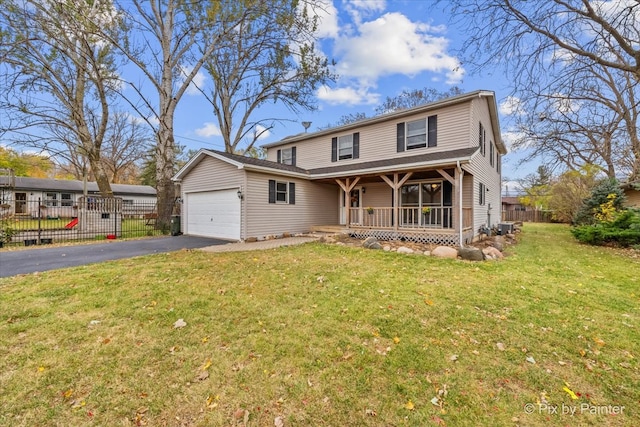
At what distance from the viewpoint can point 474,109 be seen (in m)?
10.8

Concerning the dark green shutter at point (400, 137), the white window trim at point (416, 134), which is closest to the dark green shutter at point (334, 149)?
the dark green shutter at point (400, 137)

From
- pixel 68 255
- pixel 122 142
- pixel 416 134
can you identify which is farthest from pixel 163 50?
pixel 122 142

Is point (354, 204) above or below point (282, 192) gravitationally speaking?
below

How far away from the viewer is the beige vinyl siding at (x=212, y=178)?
36.2 feet

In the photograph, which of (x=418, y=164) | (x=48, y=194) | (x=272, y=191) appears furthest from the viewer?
(x=48, y=194)

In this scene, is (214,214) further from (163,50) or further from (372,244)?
(163,50)

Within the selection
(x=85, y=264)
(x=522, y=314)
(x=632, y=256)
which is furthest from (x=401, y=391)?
Answer: (x=632, y=256)

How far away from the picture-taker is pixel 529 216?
30188 millimetres

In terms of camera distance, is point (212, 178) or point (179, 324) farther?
point (212, 178)

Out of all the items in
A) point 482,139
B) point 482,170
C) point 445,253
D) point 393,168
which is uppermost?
point 482,139

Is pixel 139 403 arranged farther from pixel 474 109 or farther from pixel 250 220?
pixel 474 109

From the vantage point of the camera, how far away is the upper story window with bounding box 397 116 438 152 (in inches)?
448

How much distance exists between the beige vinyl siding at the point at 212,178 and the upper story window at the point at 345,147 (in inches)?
218

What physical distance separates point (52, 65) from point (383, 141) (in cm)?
1880
